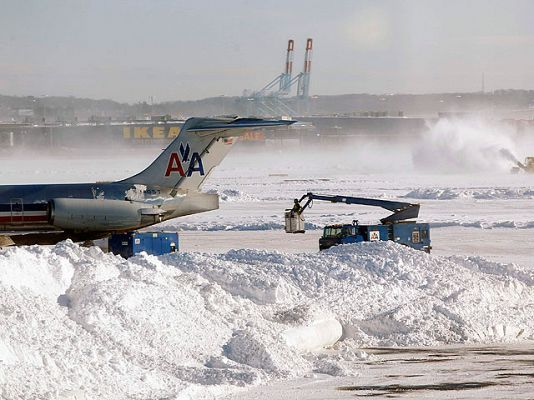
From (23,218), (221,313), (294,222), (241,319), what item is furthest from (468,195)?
(221,313)

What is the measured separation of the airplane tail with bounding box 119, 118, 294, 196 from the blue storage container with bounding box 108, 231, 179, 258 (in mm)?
2125

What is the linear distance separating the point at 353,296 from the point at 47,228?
14.8 m

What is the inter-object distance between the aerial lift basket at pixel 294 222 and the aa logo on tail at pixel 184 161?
26.1 ft

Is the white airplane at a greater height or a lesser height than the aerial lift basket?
greater

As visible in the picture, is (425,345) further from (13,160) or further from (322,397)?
(13,160)

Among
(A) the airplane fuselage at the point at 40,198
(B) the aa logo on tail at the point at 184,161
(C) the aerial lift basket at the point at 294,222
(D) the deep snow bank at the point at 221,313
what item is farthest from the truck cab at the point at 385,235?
(D) the deep snow bank at the point at 221,313

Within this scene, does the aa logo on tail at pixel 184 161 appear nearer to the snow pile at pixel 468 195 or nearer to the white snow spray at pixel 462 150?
the snow pile at pixel 468 195

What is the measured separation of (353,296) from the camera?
1092 inches

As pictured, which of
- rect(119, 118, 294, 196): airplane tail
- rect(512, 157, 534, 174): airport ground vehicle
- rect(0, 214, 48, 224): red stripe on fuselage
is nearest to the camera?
rect(0, 214, 48, 224): red stripe on fuselage

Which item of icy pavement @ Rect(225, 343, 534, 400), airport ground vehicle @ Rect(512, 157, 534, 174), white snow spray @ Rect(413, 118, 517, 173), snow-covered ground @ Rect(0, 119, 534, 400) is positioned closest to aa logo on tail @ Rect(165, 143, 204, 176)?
snow-covered ground @ Rect(0, 119, 534, 400)

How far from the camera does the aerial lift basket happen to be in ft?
158

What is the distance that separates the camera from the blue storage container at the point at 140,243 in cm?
3888

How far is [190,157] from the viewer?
41344mm

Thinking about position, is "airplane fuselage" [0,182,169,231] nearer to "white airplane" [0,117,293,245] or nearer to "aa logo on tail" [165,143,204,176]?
"white airplane" [0,117,293,245]
